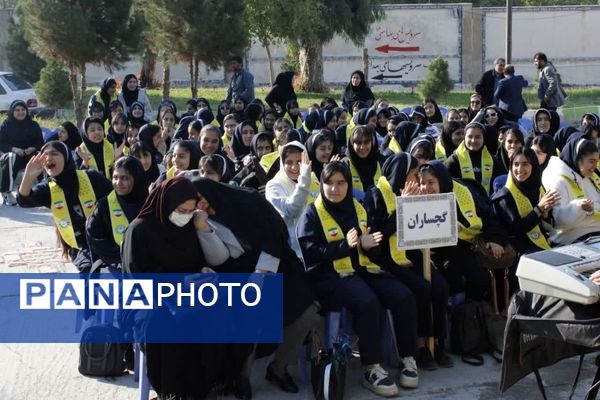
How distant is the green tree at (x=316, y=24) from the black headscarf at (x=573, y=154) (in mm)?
16076

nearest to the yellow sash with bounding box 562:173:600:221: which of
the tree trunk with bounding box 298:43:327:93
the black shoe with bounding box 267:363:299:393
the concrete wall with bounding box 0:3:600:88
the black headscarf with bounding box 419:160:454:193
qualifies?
the black headscarf with bounding box 419:160:454:193

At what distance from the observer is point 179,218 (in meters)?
4.77

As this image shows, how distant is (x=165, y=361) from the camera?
475cm

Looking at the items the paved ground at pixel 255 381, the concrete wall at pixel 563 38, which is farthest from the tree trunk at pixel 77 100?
the concrete wall at pixel 563 38

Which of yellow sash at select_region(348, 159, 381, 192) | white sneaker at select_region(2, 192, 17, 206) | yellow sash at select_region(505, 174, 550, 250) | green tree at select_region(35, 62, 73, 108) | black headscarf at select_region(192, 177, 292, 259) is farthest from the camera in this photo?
green tree at select_region(35, 62, 73, 108)

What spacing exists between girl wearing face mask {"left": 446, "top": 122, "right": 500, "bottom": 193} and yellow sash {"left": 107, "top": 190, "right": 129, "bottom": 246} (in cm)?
321

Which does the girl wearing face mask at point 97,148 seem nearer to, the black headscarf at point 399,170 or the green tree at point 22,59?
the black headscarf at point 399,170

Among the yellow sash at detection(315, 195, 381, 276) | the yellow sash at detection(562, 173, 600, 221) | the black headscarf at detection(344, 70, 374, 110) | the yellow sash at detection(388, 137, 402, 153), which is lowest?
the yellow sash at detection(315, 195, 381, 276)

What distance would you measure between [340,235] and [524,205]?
1636mm

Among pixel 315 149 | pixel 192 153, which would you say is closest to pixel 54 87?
pixel 192 153

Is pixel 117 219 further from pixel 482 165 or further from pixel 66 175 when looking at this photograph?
pixel 482 165

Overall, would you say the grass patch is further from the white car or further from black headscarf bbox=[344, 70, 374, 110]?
black headscarf bbox=[344, 70, 374, 110]

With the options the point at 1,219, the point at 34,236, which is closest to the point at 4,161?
the point at 1,219

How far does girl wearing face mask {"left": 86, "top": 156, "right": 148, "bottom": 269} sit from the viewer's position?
5.76 meters
